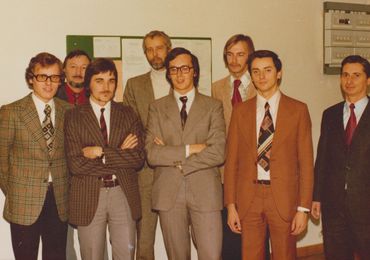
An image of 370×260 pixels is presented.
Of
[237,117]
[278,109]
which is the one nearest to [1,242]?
[237,117]

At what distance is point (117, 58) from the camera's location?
3.96 m

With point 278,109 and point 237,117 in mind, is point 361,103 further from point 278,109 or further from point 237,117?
point 237,117

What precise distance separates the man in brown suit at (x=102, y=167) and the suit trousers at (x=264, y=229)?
73 centimetres

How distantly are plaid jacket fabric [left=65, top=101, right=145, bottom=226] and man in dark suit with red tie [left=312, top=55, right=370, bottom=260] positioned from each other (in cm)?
130

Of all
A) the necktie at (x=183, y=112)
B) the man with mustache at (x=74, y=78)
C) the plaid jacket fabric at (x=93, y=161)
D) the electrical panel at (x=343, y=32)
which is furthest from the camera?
the electrical panel at (x=343, y=32)

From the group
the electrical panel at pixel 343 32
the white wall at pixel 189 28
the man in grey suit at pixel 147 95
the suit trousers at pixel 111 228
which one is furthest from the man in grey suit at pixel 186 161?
the electrical panel at pixel 343 32

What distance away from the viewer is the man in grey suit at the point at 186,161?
2998 millimetres

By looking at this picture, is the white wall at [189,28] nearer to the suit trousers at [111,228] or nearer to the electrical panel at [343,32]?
the electrical panel at [343,32]

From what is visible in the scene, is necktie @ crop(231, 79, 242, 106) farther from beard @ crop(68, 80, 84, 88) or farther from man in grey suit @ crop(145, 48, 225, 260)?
beard @ crop(68, 80, 84, 88)

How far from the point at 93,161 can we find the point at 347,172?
5.48 feet

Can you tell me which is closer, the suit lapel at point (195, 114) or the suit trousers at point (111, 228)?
the suit trousers at point (111, 228)

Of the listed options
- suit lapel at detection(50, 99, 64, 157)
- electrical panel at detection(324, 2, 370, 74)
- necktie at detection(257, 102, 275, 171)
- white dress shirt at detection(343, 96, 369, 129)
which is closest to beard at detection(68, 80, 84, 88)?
suit lapel at detection(50, 99, 64, 157)

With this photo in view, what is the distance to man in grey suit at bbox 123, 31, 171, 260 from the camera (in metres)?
3.60

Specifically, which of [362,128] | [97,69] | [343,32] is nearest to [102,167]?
[97,69]
